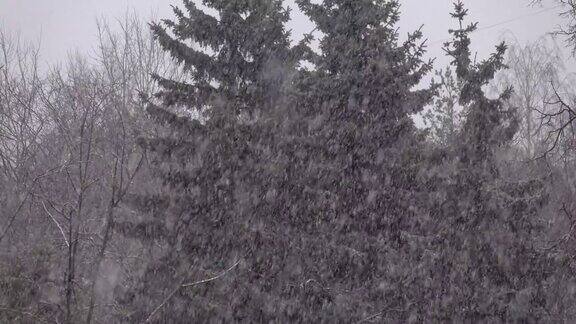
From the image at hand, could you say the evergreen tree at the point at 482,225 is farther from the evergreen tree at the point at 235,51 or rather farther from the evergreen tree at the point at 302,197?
the evergreen tree at the point at 235,51

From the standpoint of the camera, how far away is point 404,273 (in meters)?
9.59

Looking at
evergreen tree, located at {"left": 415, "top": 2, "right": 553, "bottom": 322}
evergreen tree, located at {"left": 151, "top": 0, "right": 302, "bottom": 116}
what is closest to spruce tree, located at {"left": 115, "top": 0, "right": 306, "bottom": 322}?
evergreen tree, located at {"left": 151, "top": 0, "right": 302, "bottom": 116}

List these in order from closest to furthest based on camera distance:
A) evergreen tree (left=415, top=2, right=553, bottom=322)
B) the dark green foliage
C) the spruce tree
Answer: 1. the spruce tree
2. the dark green foliage
3. evergreen tree (left=415, top=2, right=553, bottom=322)

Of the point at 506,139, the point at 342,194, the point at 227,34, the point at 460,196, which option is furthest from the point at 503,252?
the point at 227,34

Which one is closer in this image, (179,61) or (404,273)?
(404,273)

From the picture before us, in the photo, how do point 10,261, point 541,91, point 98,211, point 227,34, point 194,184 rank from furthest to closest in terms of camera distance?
point 541,91 → point 98,211 → point 227,34 → point 194,184 → point 10,261

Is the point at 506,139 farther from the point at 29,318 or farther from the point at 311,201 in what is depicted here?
the point at 29,318

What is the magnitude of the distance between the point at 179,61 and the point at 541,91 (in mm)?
23424

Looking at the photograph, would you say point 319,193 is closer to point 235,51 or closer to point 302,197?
point 302,197

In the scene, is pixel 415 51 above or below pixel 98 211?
above

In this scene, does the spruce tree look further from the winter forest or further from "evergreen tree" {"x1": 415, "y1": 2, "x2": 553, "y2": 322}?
"evergreen tree" {"x1": 415, "y1": 2, "x2": 553, "y2": 322}

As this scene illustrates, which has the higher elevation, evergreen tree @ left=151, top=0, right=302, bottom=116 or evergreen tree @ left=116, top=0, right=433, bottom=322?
evergreen tree @ left=151, top=0, right=302, bottom=116

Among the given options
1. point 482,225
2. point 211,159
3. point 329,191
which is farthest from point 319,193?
point 482,225

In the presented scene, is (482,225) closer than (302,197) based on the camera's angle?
No
